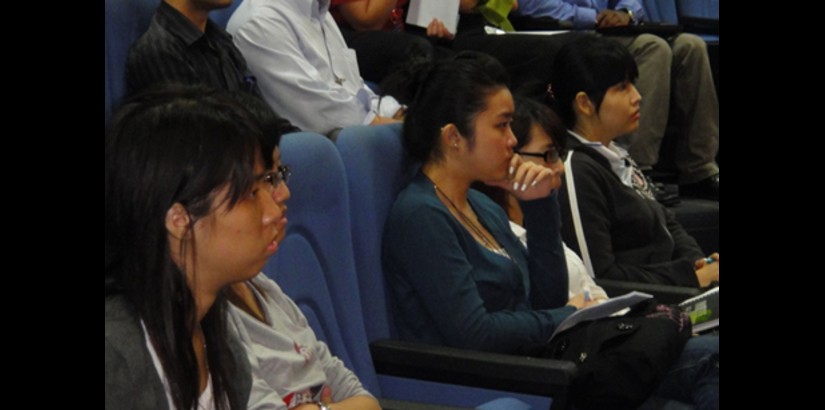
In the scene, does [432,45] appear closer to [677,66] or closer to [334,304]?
[677,66]

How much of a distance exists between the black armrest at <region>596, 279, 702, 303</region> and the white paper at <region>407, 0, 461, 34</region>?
4.74 ft

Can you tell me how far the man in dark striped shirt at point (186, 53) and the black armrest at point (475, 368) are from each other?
26.3 inches

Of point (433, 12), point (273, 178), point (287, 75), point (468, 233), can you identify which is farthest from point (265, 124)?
point (433, 12)

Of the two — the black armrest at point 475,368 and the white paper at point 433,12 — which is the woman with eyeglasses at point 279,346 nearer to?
the black armrest at point 475,368

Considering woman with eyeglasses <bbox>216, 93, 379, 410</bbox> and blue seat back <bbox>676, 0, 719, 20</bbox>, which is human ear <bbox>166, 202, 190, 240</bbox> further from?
blue seat back <bbox>676, 0, 719, 20</bbox>

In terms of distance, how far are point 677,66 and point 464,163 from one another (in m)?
2.28

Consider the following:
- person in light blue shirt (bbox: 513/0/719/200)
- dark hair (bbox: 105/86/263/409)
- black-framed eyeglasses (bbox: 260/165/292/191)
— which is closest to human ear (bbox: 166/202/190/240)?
dark hair (bbox: 105/86/263/409)

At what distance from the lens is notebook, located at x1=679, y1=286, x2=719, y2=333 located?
275 cm

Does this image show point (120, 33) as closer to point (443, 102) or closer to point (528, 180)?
point (443, 102)

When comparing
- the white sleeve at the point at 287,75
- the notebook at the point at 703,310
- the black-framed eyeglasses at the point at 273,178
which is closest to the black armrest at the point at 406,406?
the black-framed eyeglasses at the point at 273,178

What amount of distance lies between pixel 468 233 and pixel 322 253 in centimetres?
39

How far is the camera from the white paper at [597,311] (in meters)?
2.39
